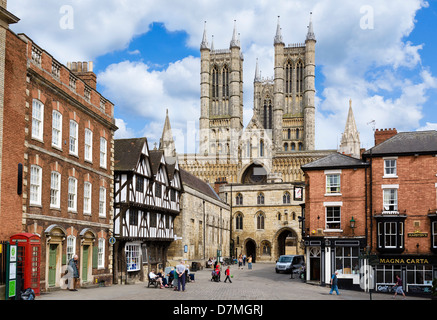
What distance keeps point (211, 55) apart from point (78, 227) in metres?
103

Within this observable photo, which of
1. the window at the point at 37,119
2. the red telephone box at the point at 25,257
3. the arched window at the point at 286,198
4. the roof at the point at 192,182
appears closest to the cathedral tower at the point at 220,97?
the arched window at the point at 286,198

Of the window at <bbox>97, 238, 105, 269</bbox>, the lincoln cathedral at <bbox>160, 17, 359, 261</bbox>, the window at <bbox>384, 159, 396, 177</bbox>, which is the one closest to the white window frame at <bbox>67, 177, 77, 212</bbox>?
the window at <bbox>97, 238, 105, 269</bbox>

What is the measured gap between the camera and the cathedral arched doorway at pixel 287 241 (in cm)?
6284

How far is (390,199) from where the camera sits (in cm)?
3167

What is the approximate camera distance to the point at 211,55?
124m

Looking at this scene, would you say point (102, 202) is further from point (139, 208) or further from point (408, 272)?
point (408, 272)

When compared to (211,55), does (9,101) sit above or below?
below

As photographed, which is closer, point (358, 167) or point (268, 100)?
point (358, 167)

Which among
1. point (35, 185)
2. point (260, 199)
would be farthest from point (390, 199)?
point (260, 199)

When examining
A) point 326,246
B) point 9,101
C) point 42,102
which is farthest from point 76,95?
point 326,246

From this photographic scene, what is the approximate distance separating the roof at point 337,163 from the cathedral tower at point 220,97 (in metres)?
77.5

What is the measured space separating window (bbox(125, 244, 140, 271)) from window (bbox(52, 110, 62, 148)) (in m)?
10.1

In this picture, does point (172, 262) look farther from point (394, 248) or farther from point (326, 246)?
point (394, 248)

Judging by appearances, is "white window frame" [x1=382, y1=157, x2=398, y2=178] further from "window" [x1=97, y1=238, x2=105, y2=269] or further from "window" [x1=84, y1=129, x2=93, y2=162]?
"window" [x1=84, y1=129, x2=93, y2=162]
